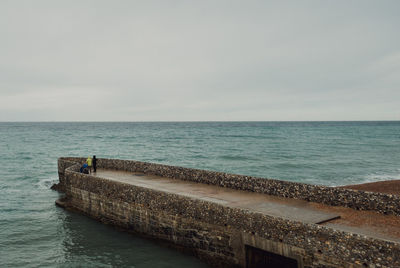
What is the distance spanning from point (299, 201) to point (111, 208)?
909 cm

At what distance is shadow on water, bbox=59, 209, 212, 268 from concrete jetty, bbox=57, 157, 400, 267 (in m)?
0.44

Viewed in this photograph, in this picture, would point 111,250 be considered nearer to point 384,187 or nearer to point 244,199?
point 244,199

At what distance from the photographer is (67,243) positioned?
14539mm

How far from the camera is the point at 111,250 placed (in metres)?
13.5

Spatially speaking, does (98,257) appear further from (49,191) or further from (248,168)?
(248,168)

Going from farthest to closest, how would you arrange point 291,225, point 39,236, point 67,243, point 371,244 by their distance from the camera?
point 39,236 → point 67,243 → point 291,225 → point 371,244

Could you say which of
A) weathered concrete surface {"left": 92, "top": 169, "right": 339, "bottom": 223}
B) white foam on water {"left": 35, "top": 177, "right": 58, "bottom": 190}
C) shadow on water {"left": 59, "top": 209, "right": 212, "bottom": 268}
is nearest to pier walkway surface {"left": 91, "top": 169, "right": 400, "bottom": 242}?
weathered concrete surface {"left": 92, "top": 169, "right": 339, "bottom": 223}

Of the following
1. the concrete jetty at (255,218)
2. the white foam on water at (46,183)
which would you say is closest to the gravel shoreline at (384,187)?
the concrete jetty at (255,218)

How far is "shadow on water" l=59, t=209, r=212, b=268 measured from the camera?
1225 centimetres

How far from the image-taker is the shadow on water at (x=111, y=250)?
12250 millimetres

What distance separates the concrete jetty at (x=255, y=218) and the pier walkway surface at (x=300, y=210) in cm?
3

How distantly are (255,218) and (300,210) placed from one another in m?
2.60

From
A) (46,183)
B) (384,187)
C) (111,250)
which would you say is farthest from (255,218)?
(46,183)

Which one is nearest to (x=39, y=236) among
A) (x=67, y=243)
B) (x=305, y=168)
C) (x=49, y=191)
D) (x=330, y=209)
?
(x=67, y=243)
